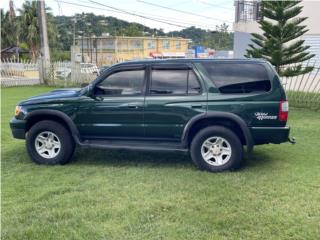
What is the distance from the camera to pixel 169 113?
6105 millimetres

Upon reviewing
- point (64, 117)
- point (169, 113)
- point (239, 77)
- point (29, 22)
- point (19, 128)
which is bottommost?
point (19, 128)

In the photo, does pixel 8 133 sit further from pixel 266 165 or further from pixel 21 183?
pixel 266 165

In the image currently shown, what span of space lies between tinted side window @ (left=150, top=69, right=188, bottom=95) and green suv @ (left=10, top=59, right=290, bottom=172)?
15 mm

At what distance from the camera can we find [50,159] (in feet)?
21.4

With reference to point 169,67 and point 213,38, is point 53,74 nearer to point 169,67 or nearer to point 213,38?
point 169,67

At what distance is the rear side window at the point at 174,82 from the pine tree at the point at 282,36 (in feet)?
28.0

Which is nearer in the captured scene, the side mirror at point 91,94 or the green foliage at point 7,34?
the side mirror at point 91,94

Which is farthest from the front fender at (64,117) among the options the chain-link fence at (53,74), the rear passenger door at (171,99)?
the chain-link fence at (53,74)

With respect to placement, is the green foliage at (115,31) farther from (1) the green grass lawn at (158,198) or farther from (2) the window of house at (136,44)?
(1) the green grass lawn at (158,198)

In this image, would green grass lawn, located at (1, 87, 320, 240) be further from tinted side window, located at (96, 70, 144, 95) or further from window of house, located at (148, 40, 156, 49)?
window of house, located at (148, 40, 156, 49)

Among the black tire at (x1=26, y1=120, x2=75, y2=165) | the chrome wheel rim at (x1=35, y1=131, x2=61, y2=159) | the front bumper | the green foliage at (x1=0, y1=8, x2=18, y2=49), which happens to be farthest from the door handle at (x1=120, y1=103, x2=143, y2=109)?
the green foliage at (x1=0, y1=8, x2=18, y2=49)

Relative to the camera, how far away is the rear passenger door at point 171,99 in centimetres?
605

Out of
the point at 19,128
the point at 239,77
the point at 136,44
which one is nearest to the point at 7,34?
the point at 136,44

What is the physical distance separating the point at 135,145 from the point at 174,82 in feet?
3.78
